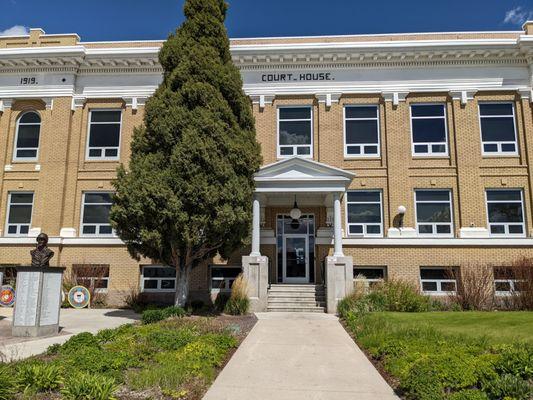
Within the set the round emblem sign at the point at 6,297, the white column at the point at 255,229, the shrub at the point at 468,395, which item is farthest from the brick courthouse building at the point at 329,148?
the shrub at the point at 468,395

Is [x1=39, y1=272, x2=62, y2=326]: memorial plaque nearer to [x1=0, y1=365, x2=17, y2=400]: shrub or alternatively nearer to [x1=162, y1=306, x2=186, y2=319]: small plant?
[x1=162, y1=306, x2=186, y2=319]: small plant

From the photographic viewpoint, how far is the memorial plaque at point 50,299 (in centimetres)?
1027

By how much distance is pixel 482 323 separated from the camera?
11258 millimetres

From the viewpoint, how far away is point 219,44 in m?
15.1

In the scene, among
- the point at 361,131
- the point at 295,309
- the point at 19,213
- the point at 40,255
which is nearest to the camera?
the point at 40,255

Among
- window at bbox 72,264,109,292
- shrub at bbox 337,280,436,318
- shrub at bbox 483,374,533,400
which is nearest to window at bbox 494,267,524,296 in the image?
shrub at bbox 337,280,436,318

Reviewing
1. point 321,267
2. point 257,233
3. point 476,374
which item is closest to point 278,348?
point 476,374

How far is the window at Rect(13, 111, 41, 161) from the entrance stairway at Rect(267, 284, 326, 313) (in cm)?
1292

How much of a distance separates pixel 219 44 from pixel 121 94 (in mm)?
7458

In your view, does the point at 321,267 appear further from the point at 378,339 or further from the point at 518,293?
the point at 378,339

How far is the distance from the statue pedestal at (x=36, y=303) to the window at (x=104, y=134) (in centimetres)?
1058

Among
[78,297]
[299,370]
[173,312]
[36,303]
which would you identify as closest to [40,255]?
[36,303]

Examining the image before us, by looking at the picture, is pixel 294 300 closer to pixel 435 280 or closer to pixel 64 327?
pixel 435 280

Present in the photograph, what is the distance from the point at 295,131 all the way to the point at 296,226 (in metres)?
4.34
